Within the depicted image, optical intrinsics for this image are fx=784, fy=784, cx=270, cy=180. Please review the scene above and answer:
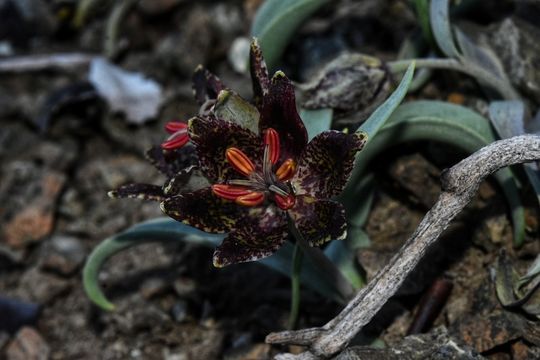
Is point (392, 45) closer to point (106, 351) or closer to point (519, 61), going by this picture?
point (519, 61)

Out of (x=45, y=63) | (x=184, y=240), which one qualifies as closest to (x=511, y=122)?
(x=184, y=240)

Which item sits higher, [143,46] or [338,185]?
[143,46]

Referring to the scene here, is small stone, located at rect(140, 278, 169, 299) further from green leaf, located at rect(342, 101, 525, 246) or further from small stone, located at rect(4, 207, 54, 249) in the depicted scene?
green leaf, located at rect(342, 101, 525, 246)

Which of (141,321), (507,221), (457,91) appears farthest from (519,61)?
(141,321)

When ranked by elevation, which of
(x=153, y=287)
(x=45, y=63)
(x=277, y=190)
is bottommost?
(x=277, y=190)

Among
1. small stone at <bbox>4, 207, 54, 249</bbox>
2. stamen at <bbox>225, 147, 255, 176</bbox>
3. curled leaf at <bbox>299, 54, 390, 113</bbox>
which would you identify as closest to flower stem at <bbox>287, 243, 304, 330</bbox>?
stamen at <bbox>225, 147, 255, 176</bbox>

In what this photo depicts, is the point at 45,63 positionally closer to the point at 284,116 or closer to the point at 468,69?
the point at 468,69

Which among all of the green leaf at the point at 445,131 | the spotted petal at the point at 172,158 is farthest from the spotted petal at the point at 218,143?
the green leaf at the point at 445,131
